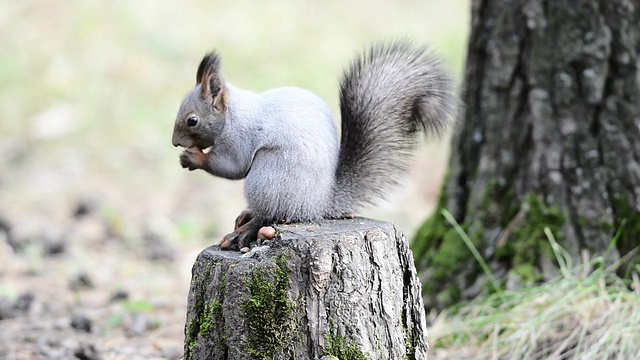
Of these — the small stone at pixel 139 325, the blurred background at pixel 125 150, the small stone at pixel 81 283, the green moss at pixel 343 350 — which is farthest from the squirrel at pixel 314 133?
→ the small stone at pixel 81 283

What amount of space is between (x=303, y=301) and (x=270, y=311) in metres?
0.08

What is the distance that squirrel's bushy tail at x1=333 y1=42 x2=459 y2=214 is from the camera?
219 cm

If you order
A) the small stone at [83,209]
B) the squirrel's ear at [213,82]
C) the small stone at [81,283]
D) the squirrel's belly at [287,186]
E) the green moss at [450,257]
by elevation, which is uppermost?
the squirrel's ear at [213,82]

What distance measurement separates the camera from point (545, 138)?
2.88 metres

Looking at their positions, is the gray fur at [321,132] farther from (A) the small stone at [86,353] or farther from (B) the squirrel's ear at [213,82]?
(A) the small stone at [86,353]

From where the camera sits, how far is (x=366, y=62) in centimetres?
223

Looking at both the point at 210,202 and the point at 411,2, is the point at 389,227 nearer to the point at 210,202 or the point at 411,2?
the point at 210,202

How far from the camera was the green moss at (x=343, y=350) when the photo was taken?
189 centimetres

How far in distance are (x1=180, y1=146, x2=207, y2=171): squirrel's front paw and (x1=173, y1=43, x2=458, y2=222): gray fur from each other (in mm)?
25

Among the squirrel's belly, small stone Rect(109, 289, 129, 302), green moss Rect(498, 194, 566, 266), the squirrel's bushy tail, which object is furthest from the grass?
small stone Rect(109, 289, 129, 302)

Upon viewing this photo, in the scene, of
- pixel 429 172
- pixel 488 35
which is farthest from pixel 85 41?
pixel 488 35

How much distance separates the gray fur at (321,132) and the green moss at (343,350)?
1.27 feet

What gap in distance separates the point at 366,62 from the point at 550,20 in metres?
0.98

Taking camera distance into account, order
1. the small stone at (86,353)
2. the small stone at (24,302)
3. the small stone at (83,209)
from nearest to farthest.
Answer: the small stone at (86,353)
the small stone at (24,302)
the small stone at (83,209)
